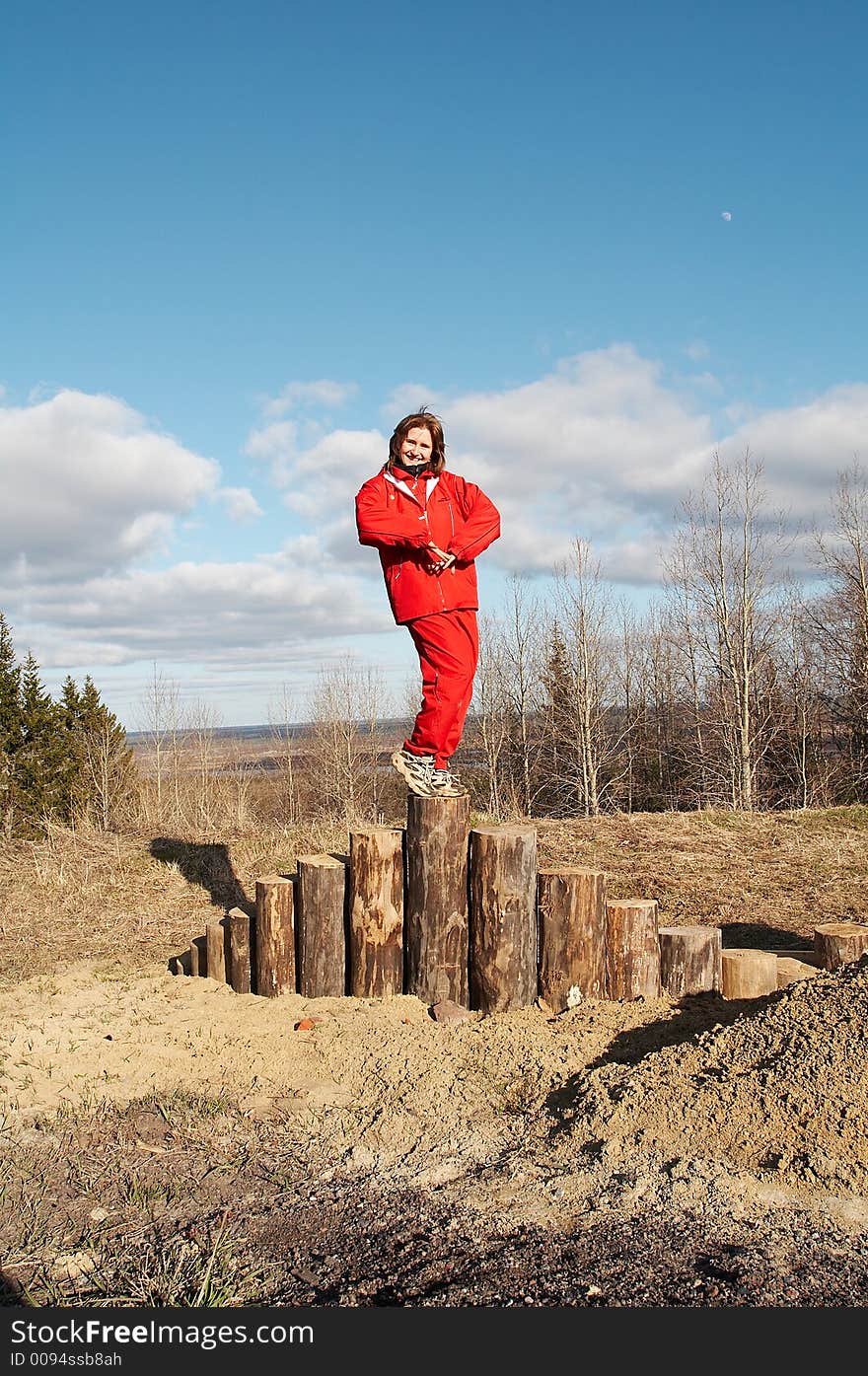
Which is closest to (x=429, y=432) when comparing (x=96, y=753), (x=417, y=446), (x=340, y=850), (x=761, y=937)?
(x=417, y=446)

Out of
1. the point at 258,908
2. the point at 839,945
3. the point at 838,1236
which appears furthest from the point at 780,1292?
the point at 258,908

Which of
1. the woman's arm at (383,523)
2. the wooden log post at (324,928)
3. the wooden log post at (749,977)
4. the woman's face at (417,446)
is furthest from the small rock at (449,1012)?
the woman's face at (417,446)

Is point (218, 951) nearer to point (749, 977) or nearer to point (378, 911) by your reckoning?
point (378, 911)

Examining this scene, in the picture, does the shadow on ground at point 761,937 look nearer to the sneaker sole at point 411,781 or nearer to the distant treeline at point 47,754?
the sneaker sole at point 411,781

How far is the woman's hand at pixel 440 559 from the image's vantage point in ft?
15.8

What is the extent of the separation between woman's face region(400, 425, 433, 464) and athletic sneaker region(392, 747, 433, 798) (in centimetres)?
167

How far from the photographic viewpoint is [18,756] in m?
26.8

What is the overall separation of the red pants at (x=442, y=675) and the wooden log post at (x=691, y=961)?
1562 mm

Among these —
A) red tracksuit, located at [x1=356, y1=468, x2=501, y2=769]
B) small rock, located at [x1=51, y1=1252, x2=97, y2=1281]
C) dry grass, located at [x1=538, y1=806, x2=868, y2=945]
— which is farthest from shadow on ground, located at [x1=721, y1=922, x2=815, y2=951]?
small rock, located at [x1=51, y1=1252, x2=97, y2=1281]

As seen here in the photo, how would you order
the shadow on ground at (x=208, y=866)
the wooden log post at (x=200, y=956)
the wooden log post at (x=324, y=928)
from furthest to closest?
1. the shadow on ground at (x=208, y=866)
2. the wooden log post at (x=200, y=956)
3. the wooden log post at (x=324, y=928)

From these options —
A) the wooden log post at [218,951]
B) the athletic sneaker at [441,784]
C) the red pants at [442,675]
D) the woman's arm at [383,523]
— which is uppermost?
the woman's arm at [383,523]

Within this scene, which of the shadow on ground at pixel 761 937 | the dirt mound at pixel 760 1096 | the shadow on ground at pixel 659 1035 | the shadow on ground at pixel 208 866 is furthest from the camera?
the shadow on ground at pixel 208 866

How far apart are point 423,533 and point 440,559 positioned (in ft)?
0.58

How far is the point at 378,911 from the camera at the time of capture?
4.85 meters
